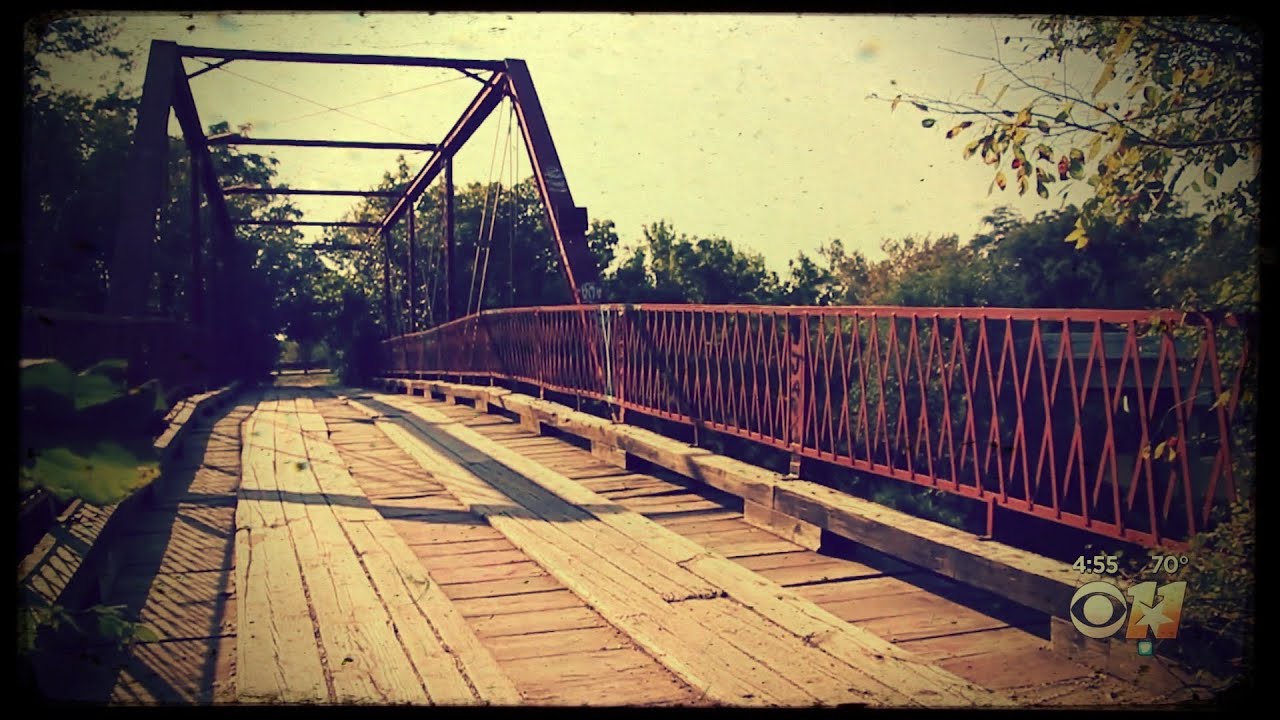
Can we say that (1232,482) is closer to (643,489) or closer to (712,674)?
(712,674)

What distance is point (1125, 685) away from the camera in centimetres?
253

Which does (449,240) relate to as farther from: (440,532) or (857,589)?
(857,589)

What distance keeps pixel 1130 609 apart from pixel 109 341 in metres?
4.38

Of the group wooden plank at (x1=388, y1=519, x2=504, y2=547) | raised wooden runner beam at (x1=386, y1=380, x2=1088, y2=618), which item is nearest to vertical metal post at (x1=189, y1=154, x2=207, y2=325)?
raised wooden runner beam at (x1=386, y1=380, x2=1088, y2=618)

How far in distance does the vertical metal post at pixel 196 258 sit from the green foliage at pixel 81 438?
42.9ft

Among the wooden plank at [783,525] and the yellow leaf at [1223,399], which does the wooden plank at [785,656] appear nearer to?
the wooden plank at [783,525]

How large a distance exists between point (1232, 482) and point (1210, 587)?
30 cm

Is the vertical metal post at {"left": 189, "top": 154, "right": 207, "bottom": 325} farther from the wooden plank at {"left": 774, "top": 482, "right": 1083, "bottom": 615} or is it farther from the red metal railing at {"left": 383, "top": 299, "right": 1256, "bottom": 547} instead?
the wooden plank at {"left": 774, "top": 482, "right": 1083, "bottom": 615}

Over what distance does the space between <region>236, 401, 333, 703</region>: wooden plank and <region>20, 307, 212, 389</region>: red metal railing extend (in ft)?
2.96

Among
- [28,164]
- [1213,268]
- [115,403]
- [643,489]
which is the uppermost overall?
[28,164]

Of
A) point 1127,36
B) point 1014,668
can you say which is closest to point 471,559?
point 1014,668

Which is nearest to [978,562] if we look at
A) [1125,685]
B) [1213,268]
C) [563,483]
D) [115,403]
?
[1125,685]

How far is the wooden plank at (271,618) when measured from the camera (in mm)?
2463

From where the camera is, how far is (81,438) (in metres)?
1.93
